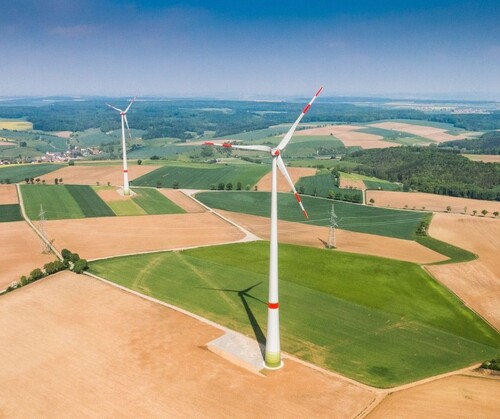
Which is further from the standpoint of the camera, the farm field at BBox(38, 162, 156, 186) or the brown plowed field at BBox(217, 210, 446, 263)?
the farm field at BBox(38, 162, 156, 186)

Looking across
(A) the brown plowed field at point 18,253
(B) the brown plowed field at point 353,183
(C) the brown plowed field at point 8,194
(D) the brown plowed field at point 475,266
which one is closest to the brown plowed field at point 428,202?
(B) the brown plowed field at point 353,183

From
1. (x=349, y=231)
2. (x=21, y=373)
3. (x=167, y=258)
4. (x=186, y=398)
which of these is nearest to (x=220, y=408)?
(x=186, y=398)

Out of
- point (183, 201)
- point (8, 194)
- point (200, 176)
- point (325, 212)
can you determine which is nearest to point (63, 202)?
point (8, 194)

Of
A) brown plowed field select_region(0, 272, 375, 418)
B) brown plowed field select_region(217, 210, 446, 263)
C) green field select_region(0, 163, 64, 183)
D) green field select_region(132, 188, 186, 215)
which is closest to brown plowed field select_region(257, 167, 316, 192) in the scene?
green field select_region(132, 188, 186, 215)

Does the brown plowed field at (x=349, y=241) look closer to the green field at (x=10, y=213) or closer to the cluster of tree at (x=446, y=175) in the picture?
the green field at (x=10, y=213)

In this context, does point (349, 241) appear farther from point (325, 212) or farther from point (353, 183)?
point (353, 183)

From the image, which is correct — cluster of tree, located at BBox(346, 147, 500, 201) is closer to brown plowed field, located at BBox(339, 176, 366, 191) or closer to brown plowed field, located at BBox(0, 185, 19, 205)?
brown plowed field, located at BBox(339, 176, 366, 191)
